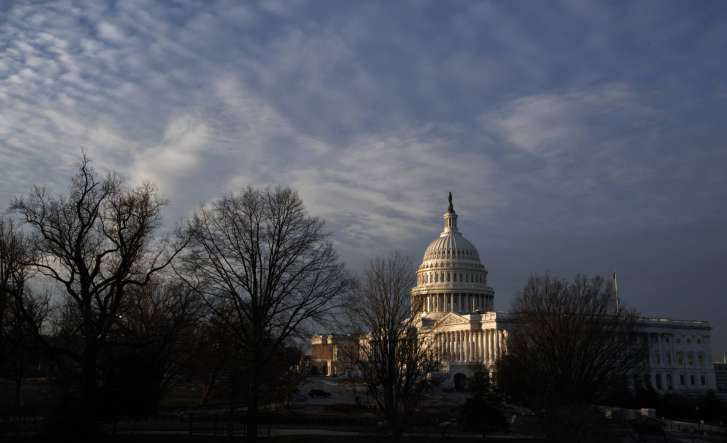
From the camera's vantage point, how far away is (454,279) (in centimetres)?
15388

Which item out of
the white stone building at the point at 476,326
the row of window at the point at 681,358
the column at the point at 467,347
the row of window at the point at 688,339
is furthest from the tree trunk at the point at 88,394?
the row of window at the point at 688,339

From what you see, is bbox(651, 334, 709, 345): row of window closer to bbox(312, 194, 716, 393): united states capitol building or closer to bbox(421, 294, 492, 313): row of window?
bbox(312, 194, 716, 393): united states capitol building

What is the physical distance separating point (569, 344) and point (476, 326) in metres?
78.9

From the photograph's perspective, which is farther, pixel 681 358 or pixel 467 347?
pixel 681 358

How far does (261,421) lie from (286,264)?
1568 cm

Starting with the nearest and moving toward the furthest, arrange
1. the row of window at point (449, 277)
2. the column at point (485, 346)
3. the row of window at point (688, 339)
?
the column at point (485, 346), the row of window at point (688, 339), the row of window at point (449, 277)

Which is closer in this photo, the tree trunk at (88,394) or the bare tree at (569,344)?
the tree trunk at (88,394)

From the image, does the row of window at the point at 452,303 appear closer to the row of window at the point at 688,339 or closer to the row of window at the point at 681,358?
the row of window at the point at 688,339

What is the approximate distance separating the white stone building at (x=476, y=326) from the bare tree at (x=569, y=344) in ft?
143

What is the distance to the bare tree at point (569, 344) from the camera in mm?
47812

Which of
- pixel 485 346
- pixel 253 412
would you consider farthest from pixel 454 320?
pixel 253 412

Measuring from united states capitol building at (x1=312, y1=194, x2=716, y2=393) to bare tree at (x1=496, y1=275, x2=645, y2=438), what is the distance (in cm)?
4288

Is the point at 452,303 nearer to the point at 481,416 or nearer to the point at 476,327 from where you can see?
the point at 476,327

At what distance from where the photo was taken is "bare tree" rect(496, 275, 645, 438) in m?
47.8
